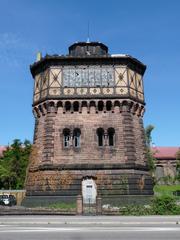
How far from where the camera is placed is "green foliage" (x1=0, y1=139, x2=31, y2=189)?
43750 millimetres

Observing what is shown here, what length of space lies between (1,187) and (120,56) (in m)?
28.7

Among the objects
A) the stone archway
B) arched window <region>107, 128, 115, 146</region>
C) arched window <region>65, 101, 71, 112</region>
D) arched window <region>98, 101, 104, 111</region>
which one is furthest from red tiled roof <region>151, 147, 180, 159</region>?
the stone archway

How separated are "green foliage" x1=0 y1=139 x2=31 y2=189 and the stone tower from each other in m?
17.1

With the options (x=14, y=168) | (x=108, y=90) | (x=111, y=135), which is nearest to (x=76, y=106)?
(x=108, y=90)

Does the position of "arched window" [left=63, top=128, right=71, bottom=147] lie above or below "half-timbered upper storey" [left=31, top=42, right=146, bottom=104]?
below

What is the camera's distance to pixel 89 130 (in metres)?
26.6

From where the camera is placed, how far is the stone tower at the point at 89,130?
82.4 ft

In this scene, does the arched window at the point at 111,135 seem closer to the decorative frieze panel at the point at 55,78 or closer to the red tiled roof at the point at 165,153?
the decorative frieze panel at the point at 55,78

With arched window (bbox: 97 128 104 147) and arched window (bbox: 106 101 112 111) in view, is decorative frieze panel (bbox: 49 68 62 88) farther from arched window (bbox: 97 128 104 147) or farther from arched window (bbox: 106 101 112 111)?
arched window (bbox: 97 128 104 147)

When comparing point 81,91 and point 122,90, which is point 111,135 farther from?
point 81,91

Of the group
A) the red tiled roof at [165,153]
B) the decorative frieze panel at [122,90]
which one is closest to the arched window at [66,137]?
the decorative frieze panel at [122,90]

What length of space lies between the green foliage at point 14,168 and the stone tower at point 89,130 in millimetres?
17061

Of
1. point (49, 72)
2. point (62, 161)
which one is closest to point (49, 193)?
point (62, 161)

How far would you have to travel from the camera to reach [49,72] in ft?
91.2
